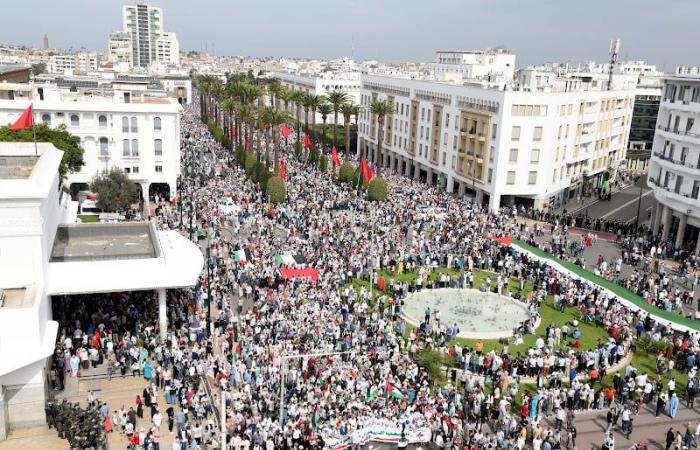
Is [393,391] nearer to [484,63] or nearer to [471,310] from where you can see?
[471,310]

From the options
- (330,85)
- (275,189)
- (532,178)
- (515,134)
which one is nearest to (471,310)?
(275,189)

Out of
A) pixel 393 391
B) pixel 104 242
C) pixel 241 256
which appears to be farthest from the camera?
pixel 241 256

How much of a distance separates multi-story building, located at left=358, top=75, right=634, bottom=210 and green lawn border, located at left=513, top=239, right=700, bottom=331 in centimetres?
1711

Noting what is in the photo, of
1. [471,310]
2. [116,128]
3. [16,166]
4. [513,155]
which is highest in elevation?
[16,166]

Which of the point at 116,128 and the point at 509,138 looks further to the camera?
the point at 509,138

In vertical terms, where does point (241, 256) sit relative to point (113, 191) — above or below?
below

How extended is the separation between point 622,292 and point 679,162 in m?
18.4

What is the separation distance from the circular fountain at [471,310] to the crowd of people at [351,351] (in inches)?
27.5

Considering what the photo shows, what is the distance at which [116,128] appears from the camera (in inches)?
2206

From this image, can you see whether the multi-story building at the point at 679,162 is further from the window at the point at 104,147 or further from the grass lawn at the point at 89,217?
the window at the point at 104,147

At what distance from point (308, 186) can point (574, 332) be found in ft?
114

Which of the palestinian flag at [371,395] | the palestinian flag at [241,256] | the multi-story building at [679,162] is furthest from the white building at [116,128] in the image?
the multi-story building at [679,162]

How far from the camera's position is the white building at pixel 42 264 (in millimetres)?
22438

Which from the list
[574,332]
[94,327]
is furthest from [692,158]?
[94,327]
